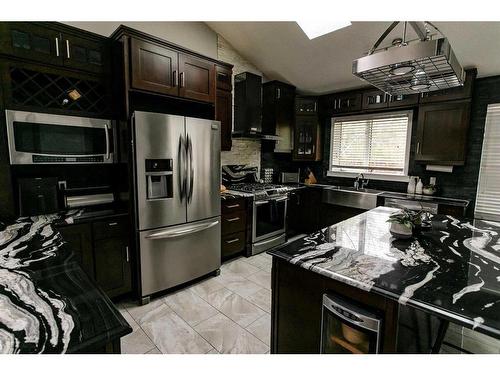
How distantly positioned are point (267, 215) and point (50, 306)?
2.89 m

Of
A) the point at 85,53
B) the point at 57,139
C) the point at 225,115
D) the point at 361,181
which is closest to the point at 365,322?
the point at 57,139

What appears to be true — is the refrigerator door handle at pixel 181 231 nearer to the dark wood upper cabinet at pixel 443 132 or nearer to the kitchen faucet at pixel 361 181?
the kitchen faucet at pixel 361 181

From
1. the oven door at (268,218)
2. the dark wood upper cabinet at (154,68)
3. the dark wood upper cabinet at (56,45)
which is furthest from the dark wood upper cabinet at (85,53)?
Answer: the oven door at (268,218)

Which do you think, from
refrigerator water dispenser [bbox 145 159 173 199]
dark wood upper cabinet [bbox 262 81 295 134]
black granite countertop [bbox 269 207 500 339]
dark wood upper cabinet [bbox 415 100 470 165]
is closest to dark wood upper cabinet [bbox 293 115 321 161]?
dark wood upper cabinet [bbox 262 81 295 134]

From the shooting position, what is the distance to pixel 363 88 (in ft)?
12.8

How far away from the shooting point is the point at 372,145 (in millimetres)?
4145

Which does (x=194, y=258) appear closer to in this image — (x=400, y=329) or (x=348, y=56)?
(x=400, y=329)

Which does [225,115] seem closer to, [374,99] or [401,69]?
[374,99]

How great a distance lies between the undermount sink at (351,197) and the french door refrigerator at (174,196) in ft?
6.55

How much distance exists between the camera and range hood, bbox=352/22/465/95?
1.09 m

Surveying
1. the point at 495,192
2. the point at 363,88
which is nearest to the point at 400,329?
the point at 495,192

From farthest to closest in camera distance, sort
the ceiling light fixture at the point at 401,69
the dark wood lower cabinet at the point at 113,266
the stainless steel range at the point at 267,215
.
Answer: the stainless steel range at the point at 267,215 → the dark wood lower cabinet at the point at 113,266 → the ceiling light fixture at the point at 401,69

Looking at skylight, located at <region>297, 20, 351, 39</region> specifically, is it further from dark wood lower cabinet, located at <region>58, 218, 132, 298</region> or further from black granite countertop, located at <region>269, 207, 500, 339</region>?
dark wood lower cabinet, located at <region>58, 218, 132, 298</region>

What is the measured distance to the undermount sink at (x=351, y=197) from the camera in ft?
11.9
